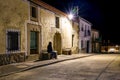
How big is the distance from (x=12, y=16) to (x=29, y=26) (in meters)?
2.81

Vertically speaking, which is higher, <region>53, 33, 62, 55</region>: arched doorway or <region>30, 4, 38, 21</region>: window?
<region>30, 4, 38, 21</region>: window

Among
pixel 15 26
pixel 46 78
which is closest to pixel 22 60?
pixel 15 26

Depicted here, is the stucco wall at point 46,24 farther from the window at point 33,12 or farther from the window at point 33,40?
the window at point 33,40

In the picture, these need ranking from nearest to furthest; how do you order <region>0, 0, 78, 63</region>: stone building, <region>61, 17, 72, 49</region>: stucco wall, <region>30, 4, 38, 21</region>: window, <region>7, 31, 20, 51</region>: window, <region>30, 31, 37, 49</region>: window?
1. <region>0, 0, 78, 63</region>: stone building
2. <region>7, 31, 20, 51</region>: window
3. <region>30, 4, 38, 21</region>: window
4. <region>30, 31, 37, 49</region>: window
5. <region>61, 17, 72, 49</region>: stucco wall

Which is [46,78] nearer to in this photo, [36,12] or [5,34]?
[5,34]

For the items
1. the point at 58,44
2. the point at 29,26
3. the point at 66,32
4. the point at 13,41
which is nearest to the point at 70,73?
the point at 13,41

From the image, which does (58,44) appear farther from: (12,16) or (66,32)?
(12,16)

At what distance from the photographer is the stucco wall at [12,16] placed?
15588mm

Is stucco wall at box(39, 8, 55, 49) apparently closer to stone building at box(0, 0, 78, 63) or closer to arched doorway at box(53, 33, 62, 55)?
stone building at box(0, 0, 78, 63)

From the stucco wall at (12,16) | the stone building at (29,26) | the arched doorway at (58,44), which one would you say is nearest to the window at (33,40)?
the stone building at (29,26)

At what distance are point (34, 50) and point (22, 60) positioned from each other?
3175 mm

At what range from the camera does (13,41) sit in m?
17.1

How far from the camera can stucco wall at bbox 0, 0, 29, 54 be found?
15.6 meters

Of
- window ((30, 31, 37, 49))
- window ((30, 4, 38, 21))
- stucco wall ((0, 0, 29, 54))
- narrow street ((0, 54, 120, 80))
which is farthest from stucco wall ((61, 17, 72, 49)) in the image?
narrow street ((0, 54, 120, 80))
